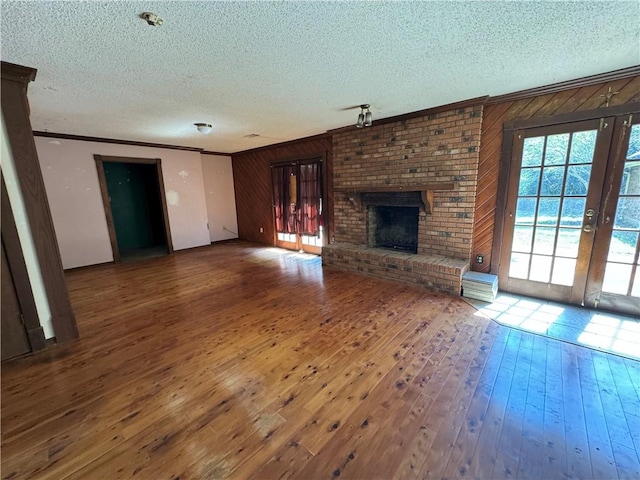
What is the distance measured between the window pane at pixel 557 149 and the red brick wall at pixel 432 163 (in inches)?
26.9

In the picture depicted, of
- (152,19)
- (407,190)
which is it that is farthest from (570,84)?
(152,19)

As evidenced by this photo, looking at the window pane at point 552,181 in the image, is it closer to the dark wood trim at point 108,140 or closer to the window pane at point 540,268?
Result: the window pane at point 540,268

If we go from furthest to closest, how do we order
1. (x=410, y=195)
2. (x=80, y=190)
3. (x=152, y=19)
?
(x=80, y=190)
(x=410, y=195)
(x=152, y=19)

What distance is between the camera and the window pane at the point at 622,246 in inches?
103

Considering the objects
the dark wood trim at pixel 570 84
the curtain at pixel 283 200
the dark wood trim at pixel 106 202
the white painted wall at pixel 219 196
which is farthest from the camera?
the white painted wall at pixel 219 196

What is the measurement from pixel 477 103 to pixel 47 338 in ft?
17.0

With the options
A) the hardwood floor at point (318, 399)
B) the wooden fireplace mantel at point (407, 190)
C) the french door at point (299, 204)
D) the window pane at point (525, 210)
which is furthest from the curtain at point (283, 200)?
the window pane at point (525, 210)

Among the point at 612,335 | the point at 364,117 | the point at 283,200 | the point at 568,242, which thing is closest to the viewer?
the point at 612,335

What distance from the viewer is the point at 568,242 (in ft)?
9.60

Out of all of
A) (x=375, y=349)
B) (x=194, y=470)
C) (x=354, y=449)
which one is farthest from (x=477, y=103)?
(x=194, y=470)

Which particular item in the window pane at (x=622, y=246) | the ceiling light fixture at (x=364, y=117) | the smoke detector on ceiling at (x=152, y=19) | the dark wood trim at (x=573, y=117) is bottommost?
the window pane at (x=622, y=246)

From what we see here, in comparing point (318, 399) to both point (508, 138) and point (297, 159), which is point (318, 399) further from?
point (297, 159)

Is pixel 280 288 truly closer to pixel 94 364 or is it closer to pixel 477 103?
pixel 94 364

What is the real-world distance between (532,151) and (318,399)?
344 centimetres
